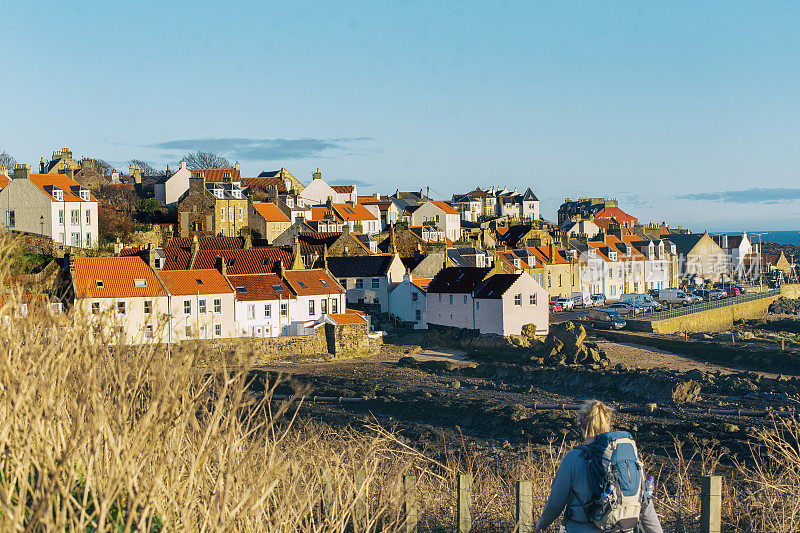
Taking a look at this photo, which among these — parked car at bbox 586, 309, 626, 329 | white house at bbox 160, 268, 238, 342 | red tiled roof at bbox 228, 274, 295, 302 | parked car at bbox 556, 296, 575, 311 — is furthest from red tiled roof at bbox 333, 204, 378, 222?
white house at bbox 160, 268, 238, 342

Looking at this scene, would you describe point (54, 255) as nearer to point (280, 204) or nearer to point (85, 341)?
point (280, 204)

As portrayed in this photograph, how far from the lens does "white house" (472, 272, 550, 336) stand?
4309cm

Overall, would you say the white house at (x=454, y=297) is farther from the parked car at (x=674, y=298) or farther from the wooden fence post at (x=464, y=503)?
the wooden fence post at (x=464, y=503)

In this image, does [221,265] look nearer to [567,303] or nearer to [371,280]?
[371,280]

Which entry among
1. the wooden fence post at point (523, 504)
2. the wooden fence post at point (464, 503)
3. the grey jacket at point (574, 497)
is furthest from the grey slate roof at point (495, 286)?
the grey jacket at point (574, 497)

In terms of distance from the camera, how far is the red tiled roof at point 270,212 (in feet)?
213

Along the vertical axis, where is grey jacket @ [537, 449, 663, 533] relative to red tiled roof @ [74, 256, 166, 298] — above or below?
below

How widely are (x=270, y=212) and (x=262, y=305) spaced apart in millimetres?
26295

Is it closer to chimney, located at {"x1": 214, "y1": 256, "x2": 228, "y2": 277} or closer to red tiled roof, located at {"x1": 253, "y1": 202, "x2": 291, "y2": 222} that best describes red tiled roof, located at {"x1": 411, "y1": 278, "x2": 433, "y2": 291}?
chimney, located at {"x1": 214, "y1": 256, "x2": 228, "y2": 277}

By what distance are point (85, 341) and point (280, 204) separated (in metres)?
65.0

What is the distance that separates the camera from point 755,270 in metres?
89.9

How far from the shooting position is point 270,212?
66000 millimetres

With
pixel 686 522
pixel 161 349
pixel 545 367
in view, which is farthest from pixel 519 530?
pixel 545 367

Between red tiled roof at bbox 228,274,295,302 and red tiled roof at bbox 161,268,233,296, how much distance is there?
82 cm
